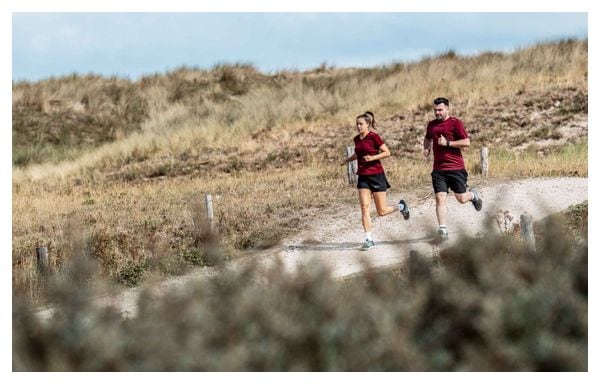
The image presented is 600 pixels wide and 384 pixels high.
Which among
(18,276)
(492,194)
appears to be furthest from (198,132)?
(18,276)

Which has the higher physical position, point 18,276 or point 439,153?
point 439,153

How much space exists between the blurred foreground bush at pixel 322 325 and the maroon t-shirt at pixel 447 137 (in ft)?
19.6

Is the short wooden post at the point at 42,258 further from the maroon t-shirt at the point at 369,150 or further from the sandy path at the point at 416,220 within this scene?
the maroon t-shirt at the point at 369,150

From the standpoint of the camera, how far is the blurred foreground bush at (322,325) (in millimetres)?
6828


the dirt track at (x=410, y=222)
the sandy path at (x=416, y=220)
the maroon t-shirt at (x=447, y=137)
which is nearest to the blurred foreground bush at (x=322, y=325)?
the dirt track at (x=410, y=222)

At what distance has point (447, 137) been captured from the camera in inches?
549

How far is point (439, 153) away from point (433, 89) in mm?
23446

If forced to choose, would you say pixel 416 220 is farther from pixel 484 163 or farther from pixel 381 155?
pixel 484 163

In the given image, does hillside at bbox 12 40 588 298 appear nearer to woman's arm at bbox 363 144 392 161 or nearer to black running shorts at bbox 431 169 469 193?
woman's arm at bbox 363 144 392 161

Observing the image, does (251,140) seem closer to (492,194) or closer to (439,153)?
(492,194)

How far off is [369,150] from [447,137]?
3.57 ft

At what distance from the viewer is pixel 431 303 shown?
25.1 ft

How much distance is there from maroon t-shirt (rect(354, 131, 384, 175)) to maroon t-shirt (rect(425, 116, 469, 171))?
71cm

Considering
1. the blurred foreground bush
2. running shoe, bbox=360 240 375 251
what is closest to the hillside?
the blurred foreground bush
